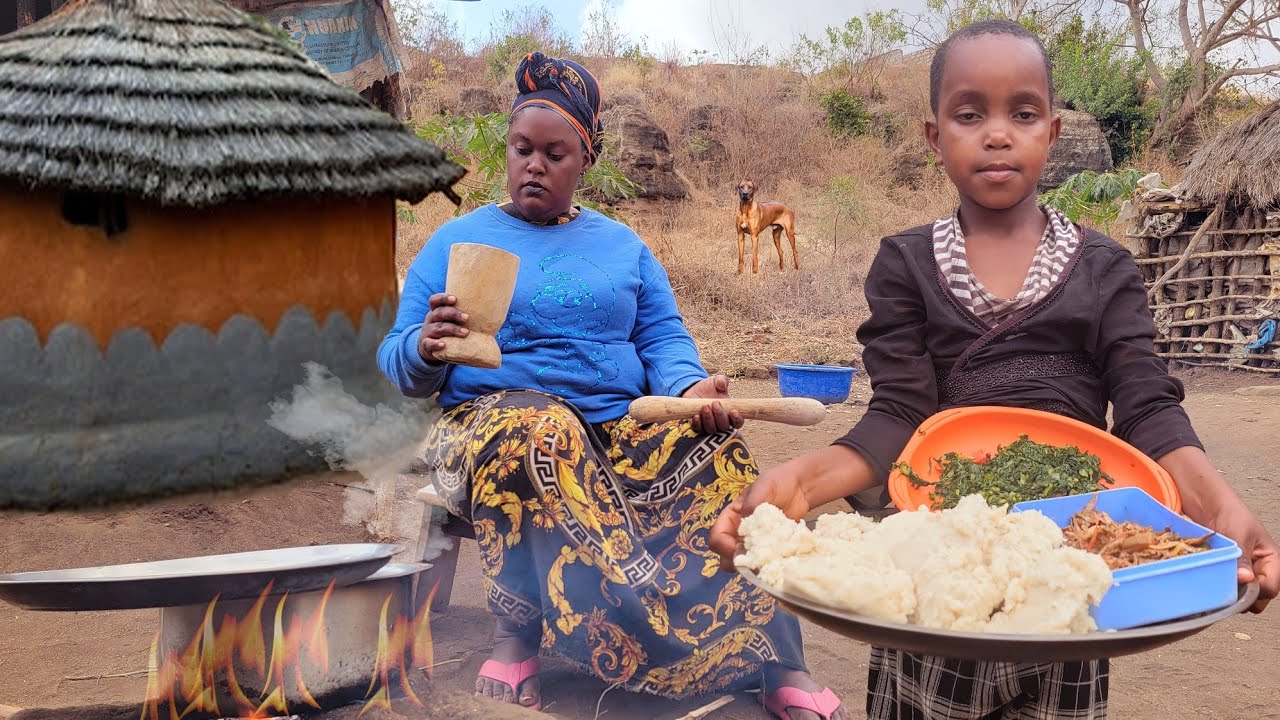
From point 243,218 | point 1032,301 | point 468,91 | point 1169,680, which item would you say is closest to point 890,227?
point 468,91

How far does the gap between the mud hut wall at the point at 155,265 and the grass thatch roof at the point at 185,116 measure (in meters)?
0.04

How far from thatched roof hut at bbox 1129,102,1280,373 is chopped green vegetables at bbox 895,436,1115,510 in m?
8.96

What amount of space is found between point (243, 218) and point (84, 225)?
0.47 ft

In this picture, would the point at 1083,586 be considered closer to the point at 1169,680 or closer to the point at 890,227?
the point at 1169,680

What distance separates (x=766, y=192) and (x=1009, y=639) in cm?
1764

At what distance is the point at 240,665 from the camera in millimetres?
1759

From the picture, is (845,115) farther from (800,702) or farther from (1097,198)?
(800,702)

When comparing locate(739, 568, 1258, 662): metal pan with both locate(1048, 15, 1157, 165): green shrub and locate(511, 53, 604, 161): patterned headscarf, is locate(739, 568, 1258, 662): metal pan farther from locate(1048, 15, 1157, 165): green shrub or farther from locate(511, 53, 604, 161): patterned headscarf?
locate(1048, 15, 1157, 165): green shrub

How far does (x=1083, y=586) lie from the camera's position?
45.1 inches

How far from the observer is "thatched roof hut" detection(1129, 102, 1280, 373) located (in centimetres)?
935

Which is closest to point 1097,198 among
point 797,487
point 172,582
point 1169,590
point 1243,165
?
point 1243,165

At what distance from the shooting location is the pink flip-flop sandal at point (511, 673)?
247 cm

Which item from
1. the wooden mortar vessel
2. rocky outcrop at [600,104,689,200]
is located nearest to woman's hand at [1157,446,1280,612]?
the wooden mortar vessel

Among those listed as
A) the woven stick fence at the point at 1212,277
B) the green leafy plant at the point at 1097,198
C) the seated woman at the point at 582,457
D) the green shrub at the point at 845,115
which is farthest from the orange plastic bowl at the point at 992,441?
the green shrub at the point at 845,115
